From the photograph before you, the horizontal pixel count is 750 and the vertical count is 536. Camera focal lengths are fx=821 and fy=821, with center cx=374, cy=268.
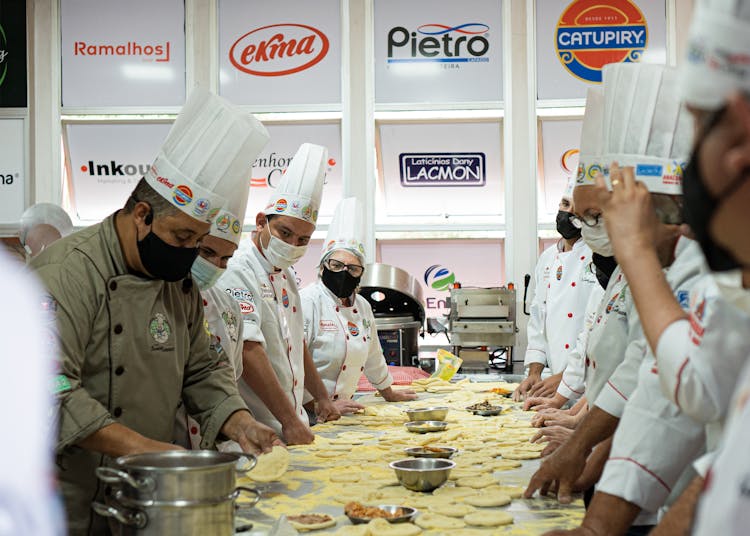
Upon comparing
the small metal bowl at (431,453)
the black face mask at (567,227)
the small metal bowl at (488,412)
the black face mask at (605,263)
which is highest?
the black face mask at (567,227)

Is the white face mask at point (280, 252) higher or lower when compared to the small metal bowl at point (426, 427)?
higher

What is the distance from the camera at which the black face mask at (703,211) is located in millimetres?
825

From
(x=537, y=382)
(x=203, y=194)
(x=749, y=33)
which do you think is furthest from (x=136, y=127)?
(x=749, y=33)

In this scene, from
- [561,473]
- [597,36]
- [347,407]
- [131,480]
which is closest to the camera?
[131,480]

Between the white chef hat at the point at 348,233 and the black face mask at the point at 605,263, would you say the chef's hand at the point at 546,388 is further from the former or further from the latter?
the black face mask at the point at 605,263

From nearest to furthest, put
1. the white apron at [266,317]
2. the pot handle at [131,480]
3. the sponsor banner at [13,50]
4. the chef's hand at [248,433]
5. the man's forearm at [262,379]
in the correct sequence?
the pot handle at [131,480] < the chef's hand at [248,433] < the man's forearm at [262,379] < the white apron at [266,317] < the sponsor banner at [13,50]

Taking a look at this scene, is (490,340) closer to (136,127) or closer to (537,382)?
(537,382)

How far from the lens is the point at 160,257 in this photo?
7.14 feet

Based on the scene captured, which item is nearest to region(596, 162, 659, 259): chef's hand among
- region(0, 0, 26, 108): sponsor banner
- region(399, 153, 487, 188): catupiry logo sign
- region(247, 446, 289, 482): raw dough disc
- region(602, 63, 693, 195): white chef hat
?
region(602, 63, 693, 195): white chef hat

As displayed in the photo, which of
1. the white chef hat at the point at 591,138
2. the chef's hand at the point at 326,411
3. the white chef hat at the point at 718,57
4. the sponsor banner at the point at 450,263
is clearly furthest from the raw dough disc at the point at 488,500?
the sponsor banner at the point at 450,263

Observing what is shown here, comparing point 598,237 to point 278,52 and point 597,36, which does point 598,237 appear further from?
point 278,52

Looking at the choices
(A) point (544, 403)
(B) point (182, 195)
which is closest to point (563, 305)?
(A) point (544, 403)

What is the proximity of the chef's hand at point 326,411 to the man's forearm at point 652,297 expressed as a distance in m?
2.45

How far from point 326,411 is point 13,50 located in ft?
15.4
